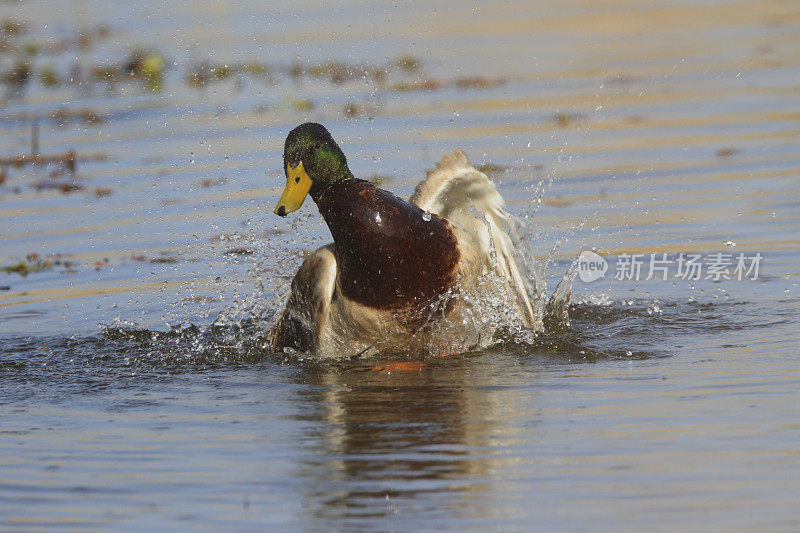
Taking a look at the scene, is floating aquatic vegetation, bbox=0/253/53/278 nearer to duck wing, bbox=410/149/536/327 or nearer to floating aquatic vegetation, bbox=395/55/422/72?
duck wing, bbox=410/149/536/327

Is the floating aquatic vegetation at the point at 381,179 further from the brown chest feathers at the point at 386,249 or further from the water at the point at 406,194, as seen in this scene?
the brown chest feathers at the point at 386,249

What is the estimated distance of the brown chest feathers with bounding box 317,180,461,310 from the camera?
5.67 metres

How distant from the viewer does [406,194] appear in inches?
352

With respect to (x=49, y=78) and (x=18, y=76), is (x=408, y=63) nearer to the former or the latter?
(x=49, y=78)

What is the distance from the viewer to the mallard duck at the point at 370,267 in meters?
5.70

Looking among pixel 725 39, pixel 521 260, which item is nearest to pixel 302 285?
pixel 521 260

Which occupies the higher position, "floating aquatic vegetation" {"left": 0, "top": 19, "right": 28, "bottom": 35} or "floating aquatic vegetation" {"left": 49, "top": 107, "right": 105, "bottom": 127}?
"floating aquatic vegetation" {"left": 0, "top": 19, "right": 28, "bottom": 35}

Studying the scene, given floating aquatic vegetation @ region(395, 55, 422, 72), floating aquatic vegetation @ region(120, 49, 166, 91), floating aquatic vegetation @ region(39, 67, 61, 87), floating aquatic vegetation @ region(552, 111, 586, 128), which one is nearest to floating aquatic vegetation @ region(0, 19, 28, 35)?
floating aquatic vegetation @ region(39, 67, 61, 87)

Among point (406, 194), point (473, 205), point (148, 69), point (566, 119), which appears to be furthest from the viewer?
point (148, 69)

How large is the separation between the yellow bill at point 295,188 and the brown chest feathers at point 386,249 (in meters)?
0.12

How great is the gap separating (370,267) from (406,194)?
328 cm

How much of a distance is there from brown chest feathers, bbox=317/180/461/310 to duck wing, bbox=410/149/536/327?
1.75ft

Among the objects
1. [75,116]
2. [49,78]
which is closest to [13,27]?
[49,78]

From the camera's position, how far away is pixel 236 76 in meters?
13.1
